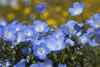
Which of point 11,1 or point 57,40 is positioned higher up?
point 11,1

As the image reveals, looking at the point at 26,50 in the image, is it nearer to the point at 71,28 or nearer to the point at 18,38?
the point at 18,38

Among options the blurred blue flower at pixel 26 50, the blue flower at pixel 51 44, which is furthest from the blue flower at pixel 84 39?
the blurred blue flower at pixel 26 50

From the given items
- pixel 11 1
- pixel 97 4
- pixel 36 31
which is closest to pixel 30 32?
pixel 36 31

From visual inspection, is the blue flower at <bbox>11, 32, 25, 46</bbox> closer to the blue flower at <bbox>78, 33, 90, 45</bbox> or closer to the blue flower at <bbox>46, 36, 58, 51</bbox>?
the blue flower at <bbox>46, 36, 58, 51</bbox>

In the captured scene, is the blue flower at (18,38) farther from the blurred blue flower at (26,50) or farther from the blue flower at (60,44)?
the blue flower at (60,44)

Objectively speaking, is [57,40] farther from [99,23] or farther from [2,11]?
[2,11]
